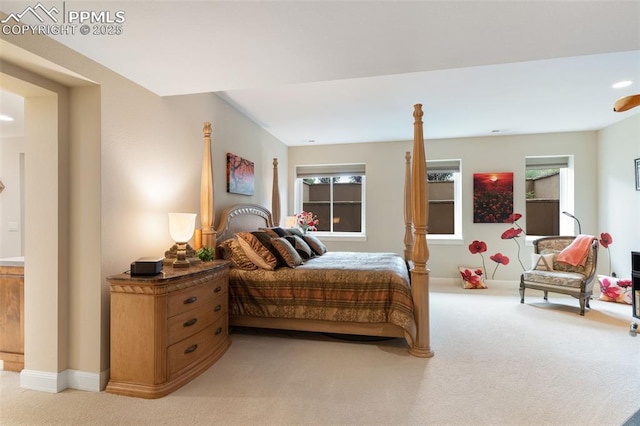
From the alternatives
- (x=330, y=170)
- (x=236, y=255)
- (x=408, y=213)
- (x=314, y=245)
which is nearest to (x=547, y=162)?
(x=408, y=213)

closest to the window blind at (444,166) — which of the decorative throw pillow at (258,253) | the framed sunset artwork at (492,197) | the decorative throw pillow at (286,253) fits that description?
the framed sunset artwork at (492,197)

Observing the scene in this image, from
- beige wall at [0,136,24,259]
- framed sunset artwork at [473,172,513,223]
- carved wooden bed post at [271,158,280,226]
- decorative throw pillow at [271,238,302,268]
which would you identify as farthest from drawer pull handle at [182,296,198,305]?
framed sunset artwork at [473,172,513,223]

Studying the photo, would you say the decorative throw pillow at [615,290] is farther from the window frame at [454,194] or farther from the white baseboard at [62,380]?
the white baseboard at [62,380]

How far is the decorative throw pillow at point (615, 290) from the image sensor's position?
4074mm

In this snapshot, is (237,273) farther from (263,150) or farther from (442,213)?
(442,213)

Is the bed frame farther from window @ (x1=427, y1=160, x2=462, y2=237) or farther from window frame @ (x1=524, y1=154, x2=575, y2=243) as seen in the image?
window frame @ (x1=524, y1=154, x2=575, y2=243)

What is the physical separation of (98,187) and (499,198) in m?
5.63

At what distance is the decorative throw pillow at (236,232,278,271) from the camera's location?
2.95m

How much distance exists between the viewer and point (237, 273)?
115 inches

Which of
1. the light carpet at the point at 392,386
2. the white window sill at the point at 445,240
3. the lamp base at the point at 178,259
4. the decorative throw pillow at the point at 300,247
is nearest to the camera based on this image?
the light carpet at the point at 392,386

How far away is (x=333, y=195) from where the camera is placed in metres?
6.07

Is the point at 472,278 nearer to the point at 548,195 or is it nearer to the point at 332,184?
the point at 548,195

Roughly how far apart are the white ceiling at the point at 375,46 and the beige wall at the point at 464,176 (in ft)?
5.58

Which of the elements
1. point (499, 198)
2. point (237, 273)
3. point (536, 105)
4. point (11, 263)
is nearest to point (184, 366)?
point (237, 273)
